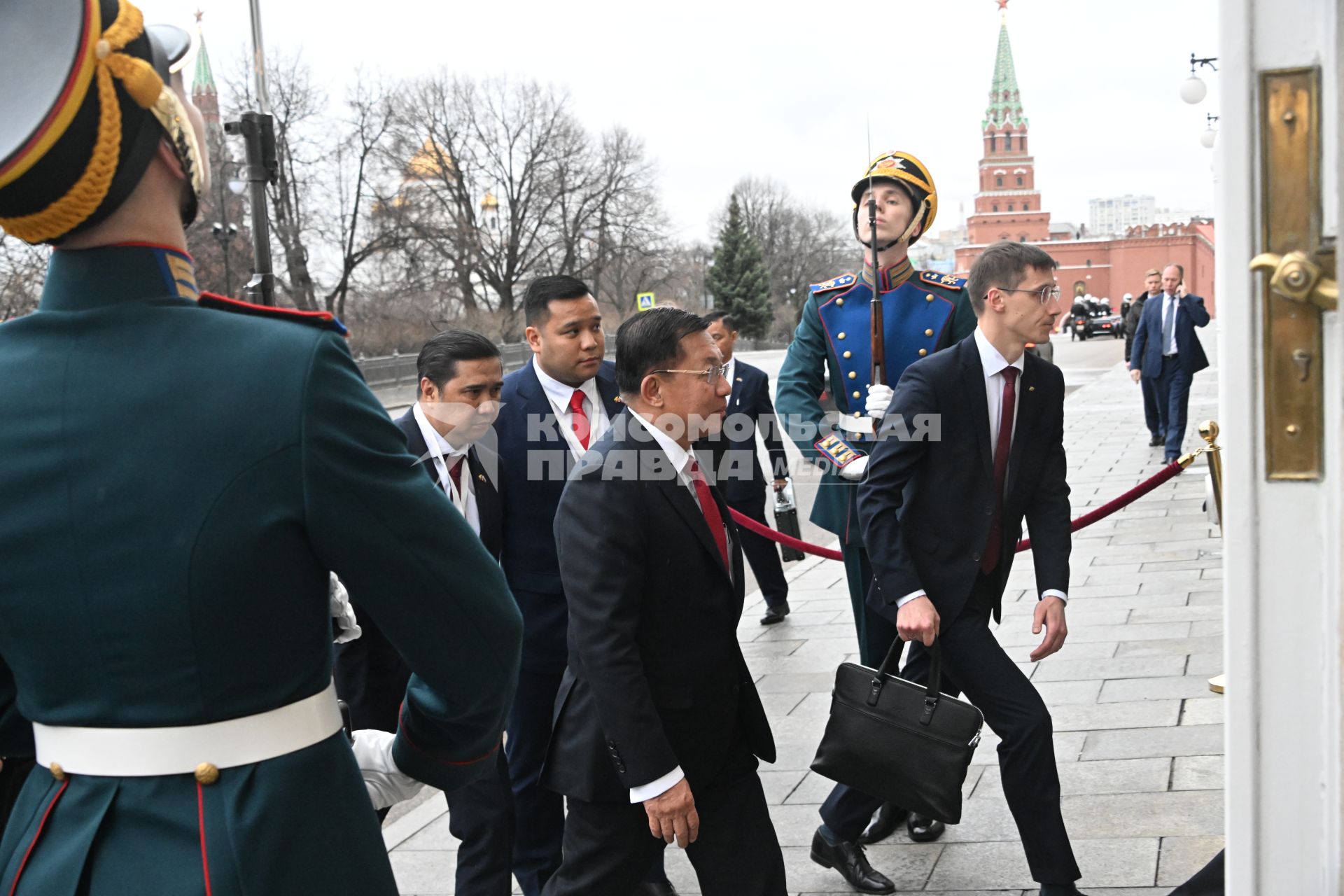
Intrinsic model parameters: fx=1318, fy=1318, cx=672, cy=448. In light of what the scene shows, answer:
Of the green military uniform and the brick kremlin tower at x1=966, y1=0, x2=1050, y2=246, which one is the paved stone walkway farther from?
the brick kremlin tower at x1=966, y1=0, x2=1050, y2=246

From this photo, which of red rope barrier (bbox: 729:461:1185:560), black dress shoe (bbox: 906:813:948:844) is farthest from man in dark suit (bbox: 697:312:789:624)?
black dress shoe (bbox: 906:813:948:844)

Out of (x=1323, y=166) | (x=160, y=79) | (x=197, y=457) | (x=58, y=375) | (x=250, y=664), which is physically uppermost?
(x=160, y=79)

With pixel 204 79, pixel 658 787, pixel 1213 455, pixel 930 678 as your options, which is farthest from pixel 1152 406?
pixel 204 79

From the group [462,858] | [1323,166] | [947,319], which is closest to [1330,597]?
[1323,166]

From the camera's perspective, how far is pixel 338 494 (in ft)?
5.55

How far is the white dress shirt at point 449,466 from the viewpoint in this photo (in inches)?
167

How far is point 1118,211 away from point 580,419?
194 metres

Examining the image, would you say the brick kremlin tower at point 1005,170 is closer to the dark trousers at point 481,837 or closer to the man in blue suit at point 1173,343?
the man in blue suit at point 1173,343

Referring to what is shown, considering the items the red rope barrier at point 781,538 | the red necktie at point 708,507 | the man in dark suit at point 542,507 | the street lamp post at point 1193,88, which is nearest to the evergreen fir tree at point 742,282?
the street lamp post at point 1193,88

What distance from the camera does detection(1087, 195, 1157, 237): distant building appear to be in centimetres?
18046

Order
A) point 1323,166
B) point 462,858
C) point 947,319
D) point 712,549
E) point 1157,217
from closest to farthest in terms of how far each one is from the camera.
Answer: point 1323,166, point 712,549, point 462,858, point 947,319, point 1157,217

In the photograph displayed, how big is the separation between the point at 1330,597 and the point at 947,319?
3916mm

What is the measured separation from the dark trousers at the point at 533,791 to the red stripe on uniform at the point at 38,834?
2769 mm

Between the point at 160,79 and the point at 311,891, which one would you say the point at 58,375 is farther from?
the point at 311,891
